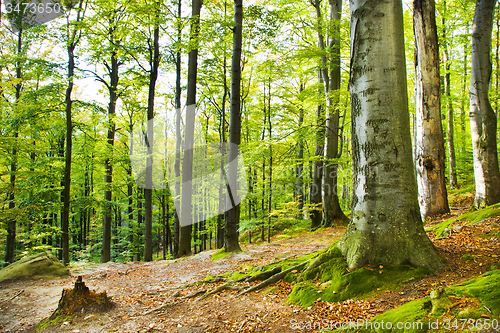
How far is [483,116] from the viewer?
6.03 m

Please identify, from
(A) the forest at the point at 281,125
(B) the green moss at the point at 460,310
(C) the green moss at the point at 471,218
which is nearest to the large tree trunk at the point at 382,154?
(A) the forest at the point at 281,125

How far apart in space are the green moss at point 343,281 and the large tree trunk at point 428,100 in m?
4.09

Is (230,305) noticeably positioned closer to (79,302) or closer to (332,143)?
(79,302)

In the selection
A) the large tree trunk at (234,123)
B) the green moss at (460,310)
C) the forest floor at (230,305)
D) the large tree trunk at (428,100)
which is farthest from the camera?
the large tree trunk at (234,123)

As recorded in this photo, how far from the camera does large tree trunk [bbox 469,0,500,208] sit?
231 inches

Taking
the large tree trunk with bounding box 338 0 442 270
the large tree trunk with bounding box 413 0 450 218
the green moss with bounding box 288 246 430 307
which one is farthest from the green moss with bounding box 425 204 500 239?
the green moss with bounding box 288 246 430 307

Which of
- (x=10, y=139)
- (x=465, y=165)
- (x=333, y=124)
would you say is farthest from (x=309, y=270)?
(x=465, y=165)

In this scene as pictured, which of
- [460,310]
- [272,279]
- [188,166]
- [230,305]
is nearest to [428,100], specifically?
[272,279]

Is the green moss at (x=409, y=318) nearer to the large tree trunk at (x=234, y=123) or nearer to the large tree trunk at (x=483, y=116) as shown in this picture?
the large tree trunk at (x=483, y=116)

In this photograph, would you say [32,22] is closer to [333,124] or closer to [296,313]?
[333,124]

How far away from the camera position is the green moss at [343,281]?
2.78 m

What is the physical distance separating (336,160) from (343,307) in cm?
680

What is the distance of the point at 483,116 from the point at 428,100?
57.6 inches

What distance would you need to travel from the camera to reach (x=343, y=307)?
266 cm
